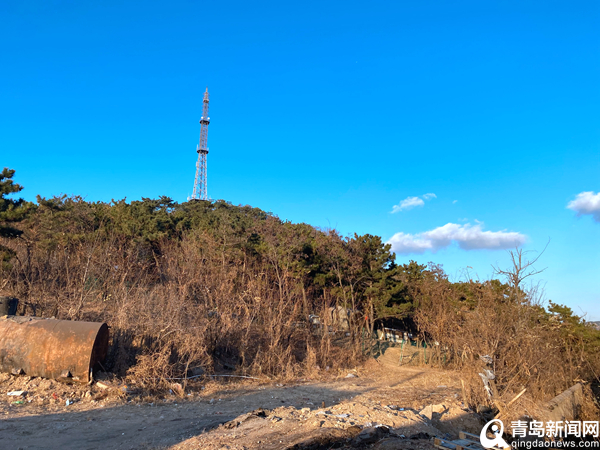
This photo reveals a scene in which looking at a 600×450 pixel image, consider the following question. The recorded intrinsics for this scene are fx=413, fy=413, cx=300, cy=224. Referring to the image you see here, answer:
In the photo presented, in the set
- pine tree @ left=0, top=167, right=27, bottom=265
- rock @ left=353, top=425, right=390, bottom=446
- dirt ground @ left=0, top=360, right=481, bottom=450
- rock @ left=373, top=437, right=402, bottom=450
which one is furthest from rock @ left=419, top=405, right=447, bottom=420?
pine tree @ left=0, top=167, right=27, bottom=265

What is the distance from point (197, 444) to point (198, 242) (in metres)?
14.7

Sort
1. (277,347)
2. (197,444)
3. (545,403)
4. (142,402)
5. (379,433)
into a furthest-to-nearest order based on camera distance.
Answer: (277,347), (545,403), (142,402), (379,433), (197,444)

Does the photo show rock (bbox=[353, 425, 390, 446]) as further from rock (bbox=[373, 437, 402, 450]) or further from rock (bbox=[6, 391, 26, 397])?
rock (bbox=[6, 391, 26, 397])

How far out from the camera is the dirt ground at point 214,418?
6.23 meters

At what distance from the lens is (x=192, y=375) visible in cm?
1066

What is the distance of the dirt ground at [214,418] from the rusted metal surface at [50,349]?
0.83 ft

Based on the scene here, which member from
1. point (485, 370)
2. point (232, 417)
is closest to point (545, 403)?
point (485, 370)

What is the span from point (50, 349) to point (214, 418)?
12.6 feet

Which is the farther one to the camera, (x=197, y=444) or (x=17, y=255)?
(x=17, y=255)

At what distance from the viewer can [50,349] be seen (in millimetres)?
8656

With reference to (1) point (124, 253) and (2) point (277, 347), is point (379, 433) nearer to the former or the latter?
(2) point (277, 347)

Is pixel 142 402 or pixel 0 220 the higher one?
pixel 0 220

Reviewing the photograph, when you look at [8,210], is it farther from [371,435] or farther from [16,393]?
[371,435]

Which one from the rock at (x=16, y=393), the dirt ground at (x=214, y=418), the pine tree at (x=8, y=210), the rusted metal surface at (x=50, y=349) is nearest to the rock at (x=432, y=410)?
the dirt ground at (x=214, y=418)
